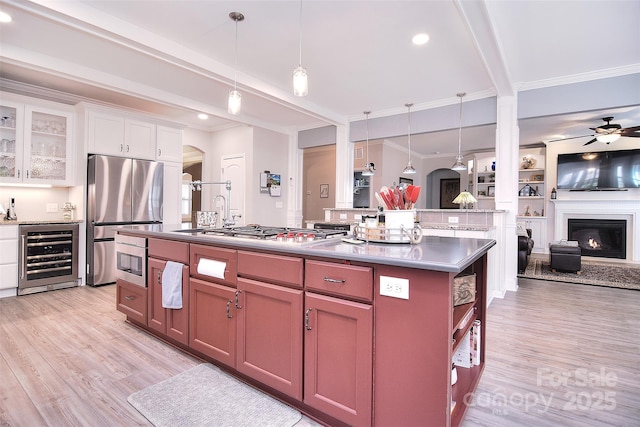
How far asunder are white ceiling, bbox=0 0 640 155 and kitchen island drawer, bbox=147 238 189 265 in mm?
1958

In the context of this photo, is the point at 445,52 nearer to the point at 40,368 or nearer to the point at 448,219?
the point at 448,219

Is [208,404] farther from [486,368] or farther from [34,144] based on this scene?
[34,144]

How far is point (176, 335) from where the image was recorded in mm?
2338

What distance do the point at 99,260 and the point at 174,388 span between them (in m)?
3.19

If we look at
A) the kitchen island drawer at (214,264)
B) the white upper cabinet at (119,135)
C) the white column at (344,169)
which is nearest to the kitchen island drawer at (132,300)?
the kitchen island drawer at (214,264)

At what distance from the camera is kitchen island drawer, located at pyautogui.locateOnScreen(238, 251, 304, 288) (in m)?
1.62

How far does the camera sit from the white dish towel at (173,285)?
89.0 inches

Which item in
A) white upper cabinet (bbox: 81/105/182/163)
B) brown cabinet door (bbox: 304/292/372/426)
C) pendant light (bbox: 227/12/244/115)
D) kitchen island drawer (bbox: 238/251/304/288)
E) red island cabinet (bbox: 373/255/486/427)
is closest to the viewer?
red island cabinet (bbox: 373/255/486/427)

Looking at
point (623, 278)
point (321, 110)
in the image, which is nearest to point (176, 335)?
point (321, 110)

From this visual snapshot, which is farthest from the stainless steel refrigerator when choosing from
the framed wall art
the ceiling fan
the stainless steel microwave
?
the ceiling fan

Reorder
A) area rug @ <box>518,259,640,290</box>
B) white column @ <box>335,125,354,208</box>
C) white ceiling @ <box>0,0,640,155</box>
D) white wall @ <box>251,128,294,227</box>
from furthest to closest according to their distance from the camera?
white wall @ <box>251,128,294,227</box> < white column @ <box>335,125,354,208</box> < area rug @ <box>518,259,640,290</box> < white ceiling @ <box>0,0,640,155</box>

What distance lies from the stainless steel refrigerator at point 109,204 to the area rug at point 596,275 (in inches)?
236

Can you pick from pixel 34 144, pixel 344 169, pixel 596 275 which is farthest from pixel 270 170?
pixel 596 275

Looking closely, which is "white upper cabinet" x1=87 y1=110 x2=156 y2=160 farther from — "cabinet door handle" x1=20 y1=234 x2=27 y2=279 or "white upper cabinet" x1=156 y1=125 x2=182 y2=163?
"cabinet door handle" x1=20 y1=234 x2=27 y2=279
